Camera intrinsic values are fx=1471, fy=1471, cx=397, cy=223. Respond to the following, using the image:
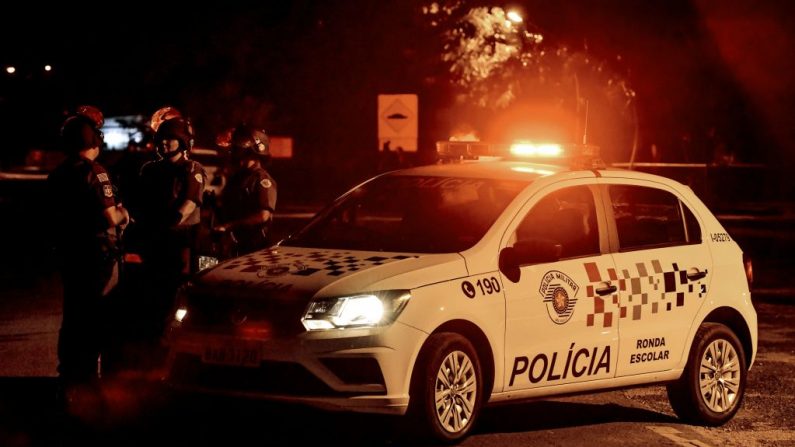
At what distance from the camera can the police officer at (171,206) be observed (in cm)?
888

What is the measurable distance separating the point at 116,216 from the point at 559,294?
2572 mm

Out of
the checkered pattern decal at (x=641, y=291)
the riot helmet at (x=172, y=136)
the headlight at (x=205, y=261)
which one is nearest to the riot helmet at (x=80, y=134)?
the riot helmet at (x=172, y=136)

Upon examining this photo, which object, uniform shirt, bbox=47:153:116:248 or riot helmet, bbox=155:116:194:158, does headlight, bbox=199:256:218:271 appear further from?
uniform shirt, bbox=47:153:116:248

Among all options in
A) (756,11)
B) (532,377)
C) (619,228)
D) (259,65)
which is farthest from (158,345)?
(259,65)

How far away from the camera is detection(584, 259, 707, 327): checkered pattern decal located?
26.9ft

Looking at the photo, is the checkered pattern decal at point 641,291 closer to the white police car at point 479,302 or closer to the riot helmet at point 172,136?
the white police car at point 479,302

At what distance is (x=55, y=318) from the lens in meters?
14.1

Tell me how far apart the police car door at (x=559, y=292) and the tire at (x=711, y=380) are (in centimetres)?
70

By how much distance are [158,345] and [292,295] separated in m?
1.73

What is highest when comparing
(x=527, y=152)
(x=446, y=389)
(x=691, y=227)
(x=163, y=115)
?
(x=163, y=115)

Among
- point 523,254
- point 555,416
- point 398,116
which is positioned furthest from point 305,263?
point 398,116

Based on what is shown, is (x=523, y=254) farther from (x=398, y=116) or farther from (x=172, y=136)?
(x=398, y=116)

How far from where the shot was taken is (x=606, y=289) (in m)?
8.24

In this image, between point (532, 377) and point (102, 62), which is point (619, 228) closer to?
point (532, 377)
